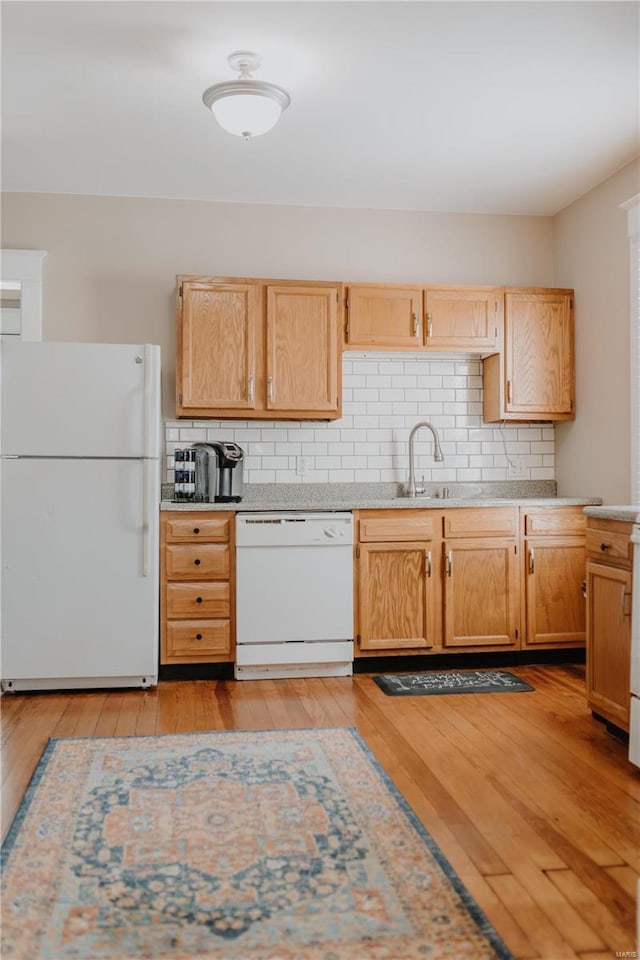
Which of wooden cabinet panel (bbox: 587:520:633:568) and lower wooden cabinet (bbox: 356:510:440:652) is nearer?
wooden cabinet panel (bbox: 587:520:633:568)

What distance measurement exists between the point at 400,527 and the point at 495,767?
1683mm

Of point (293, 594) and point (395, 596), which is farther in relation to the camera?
point (395, 596)

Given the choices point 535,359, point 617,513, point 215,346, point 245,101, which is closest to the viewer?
point 617,513

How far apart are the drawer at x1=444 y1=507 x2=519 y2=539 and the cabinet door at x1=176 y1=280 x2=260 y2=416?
128 cm

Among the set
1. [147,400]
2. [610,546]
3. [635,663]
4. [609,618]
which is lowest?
[635,663]

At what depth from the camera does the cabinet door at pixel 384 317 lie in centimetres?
462

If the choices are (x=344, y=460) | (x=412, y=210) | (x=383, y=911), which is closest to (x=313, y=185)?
(x=412, y=210)

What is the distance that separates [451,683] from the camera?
4.08m

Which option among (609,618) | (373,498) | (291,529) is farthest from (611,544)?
(373,498)

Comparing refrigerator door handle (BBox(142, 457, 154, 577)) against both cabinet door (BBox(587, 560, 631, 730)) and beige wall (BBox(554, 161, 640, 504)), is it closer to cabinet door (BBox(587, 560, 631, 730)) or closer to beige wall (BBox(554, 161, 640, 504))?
cabinet door (BBox(587, 560, 631, 730))

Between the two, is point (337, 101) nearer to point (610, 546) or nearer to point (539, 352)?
point (539, 352)

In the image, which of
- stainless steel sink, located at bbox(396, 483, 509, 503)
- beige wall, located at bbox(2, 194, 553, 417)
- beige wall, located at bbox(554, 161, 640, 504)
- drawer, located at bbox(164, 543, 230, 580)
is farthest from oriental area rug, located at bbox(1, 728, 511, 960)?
beige wall, located at bbox(2, 194, 553, 417)

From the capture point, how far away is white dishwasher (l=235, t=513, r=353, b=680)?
4.18m

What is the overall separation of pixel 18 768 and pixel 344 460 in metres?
2.63
